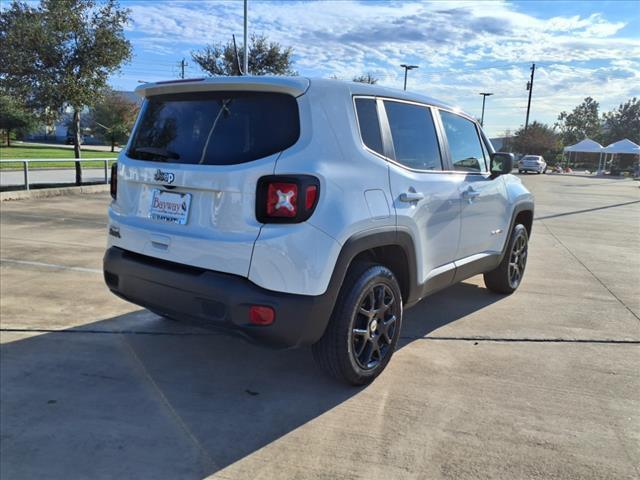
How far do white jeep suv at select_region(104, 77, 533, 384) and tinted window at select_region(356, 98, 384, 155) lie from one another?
0.04 ft

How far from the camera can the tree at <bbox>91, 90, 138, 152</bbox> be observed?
41281mm

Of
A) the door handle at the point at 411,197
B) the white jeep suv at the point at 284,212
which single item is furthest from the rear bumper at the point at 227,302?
the door handle at the point at 411,197

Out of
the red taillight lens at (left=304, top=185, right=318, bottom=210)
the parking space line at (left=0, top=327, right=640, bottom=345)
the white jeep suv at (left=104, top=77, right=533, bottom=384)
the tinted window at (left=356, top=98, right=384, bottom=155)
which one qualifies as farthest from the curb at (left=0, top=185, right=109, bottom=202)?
the red taillight lens at (left=304, top=185, right=318, bottom=210)

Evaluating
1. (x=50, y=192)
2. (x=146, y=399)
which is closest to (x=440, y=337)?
(x=146, y=399)

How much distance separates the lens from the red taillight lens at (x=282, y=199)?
2828 millimetres

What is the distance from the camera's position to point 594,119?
94.3 metres

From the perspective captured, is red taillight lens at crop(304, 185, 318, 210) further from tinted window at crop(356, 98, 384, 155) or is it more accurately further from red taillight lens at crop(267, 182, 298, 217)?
tinted window at crop(356, 98, 384, 155)

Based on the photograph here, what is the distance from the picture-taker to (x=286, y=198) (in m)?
2.83

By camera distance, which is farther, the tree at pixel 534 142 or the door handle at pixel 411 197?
the tree at pixel 534 142

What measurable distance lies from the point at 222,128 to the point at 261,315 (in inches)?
44.0

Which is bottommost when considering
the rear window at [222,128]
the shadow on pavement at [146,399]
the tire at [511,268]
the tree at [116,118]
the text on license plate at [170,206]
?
the shadow on pavement at [146,399]

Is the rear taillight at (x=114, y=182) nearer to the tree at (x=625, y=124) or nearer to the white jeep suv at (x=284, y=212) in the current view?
the white jeep suv at (x=284, y=212)

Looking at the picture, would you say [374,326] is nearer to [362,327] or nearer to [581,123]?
[362,327]

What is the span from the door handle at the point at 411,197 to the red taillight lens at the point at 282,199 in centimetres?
94
